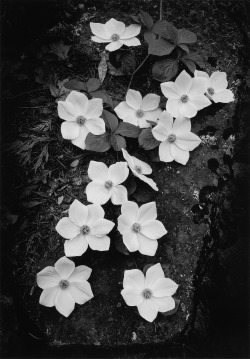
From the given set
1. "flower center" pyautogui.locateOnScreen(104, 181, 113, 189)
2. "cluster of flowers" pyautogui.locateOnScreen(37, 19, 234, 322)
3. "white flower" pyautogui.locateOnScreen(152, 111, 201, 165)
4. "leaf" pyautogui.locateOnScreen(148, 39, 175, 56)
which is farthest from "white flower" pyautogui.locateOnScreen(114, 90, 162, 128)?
"flower center" pyautogui.locateOnScreen(104, 181, 113, 189)

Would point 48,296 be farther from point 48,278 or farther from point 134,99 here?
point 134,99

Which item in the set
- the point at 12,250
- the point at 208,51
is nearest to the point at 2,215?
the point at 12,250

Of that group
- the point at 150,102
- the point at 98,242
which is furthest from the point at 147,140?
the point at 98,242

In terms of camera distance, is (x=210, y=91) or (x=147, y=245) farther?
(x=210, y=91)

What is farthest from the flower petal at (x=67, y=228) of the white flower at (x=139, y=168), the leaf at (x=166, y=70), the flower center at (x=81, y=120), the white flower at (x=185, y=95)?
the leaf at (x=166, y=70)

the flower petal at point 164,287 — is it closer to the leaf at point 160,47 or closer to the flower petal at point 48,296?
the flower petal at point 48,296

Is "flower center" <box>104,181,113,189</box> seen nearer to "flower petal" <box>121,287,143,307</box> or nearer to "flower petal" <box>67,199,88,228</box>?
"flower petal" <box>67,199,88,228</box>
